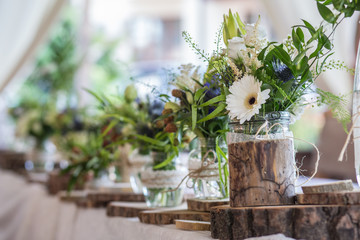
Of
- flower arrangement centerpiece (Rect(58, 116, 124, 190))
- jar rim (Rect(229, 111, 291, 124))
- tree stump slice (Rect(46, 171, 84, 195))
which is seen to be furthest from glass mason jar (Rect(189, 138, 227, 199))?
tree stump slice (Rect(46, 171, 84, 195))

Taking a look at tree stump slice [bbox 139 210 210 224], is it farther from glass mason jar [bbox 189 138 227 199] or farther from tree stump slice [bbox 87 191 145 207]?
tree stump slice [bbox 87 191 145 207]

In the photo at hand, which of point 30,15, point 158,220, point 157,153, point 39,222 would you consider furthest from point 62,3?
point 158,220

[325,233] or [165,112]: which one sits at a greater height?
[165,112]

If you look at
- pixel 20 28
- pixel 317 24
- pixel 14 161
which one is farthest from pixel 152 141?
pixel 20 28

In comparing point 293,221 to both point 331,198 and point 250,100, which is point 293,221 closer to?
point 331,198

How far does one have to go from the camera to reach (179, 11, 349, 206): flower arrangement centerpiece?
0.83 m

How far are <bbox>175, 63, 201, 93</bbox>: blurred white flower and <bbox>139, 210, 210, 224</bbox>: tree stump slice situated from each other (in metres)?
0.25

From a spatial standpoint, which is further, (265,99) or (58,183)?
(58,183)

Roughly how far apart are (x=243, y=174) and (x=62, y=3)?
3355 mm

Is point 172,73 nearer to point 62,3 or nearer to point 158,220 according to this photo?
point 158,220

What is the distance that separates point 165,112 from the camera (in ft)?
3.62

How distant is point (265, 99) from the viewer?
2.75ft

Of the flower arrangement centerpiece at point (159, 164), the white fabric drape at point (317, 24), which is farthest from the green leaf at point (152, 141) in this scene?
the white fabric drape at point (317, 24)

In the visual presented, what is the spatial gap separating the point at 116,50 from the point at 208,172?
6258mm
